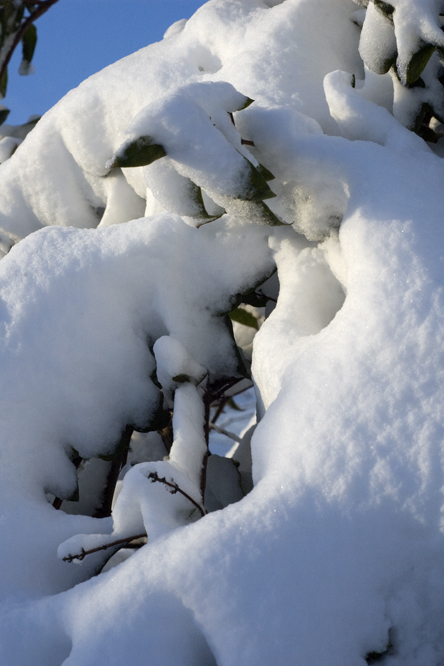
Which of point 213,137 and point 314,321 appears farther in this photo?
point 314,321

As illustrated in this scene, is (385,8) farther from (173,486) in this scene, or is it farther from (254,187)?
(173,486)

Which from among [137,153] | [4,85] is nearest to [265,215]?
[137,153]

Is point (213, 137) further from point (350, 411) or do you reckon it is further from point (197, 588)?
point (197, 588)

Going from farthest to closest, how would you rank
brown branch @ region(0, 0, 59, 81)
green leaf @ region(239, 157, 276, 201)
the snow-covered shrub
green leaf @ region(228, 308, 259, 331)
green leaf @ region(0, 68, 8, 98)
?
green leaf @ region(0, 68, 8, 98) < brown branch @ region(0, 0, 59, 81) < green leaf @ region(228, 308, 259, 331) < green leaf @ region(239, 157, 276, 201) < the snow-covered shrub

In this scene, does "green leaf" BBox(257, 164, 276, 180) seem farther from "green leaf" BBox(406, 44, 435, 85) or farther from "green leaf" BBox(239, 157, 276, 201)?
"green leaf" BBox(406, 44, 435, 85)

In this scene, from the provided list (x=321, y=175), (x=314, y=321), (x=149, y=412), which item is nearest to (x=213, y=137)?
(x=321, y=175)

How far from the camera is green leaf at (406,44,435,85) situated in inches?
31.1

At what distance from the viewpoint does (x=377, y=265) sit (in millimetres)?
692

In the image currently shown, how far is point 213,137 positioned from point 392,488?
0.50 m

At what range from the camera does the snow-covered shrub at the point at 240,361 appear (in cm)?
58

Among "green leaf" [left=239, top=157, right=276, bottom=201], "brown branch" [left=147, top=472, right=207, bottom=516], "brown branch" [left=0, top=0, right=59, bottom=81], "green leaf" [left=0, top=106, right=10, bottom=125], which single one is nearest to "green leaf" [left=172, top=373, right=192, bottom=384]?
"brown branch" [left=147, top=472, right=207, bottom=516]

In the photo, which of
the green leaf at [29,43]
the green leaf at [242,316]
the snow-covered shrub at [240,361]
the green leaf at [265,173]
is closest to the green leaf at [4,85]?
the green leaf at [29,43]

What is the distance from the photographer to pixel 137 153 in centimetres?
67

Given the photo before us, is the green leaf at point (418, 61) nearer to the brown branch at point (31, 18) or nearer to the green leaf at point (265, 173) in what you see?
the green leaf at point (265, 173)
